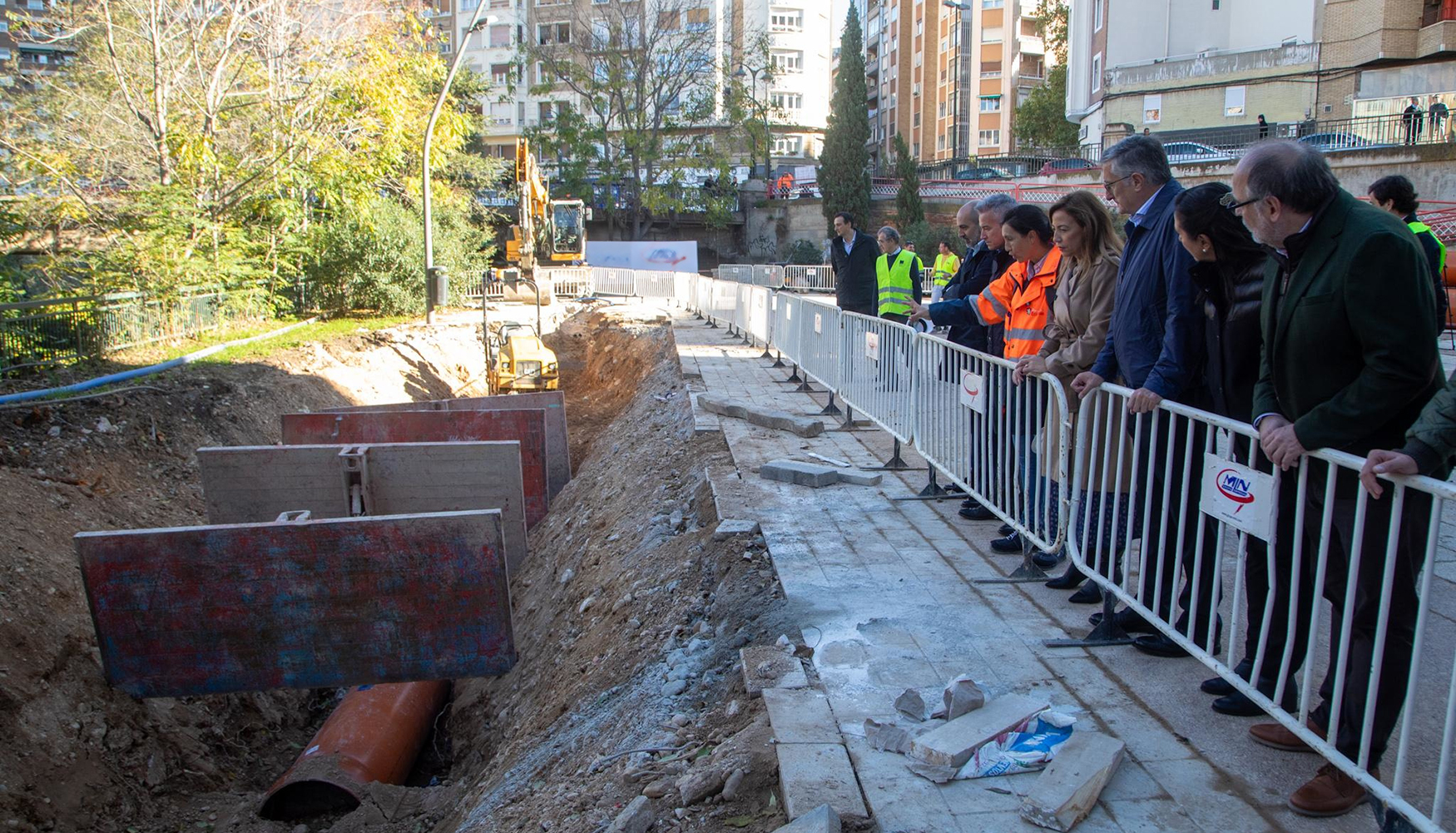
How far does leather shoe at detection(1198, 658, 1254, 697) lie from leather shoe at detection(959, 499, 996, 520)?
241cm

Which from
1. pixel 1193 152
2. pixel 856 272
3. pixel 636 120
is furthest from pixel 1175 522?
pixel 636 120

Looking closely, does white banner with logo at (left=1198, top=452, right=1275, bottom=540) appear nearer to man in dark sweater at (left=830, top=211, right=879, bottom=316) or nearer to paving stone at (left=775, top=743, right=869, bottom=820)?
paving stone at (left=775, top=743, right=869, bottom=820)

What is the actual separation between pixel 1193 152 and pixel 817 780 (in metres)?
36.3

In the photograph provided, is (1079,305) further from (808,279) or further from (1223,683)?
(808,279)

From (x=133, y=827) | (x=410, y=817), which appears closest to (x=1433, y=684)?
(x=410, y=817)

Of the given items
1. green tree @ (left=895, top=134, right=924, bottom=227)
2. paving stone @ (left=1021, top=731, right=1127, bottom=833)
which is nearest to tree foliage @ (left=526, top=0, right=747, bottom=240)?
green tree @ (left=895, top=134, right=924, bottom=227)

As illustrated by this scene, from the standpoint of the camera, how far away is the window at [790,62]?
220 ft

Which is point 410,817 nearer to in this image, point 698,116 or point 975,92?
point 698,116

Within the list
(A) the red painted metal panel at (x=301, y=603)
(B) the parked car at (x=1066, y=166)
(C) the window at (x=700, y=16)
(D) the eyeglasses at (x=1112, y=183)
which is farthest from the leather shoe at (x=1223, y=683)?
(C) the window at (x=700, y=16)

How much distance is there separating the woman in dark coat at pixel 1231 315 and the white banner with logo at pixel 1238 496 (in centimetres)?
12

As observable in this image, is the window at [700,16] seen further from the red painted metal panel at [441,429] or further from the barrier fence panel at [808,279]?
the red painted metal panel at [441,429]

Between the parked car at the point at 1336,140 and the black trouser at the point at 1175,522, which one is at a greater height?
the parked car at the point at 1336,140

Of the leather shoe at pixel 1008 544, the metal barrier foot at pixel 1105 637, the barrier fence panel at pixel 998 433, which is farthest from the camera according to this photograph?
the leather shoe at pixel 1008 544

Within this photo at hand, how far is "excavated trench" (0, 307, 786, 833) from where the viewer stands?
3873 millimetres
